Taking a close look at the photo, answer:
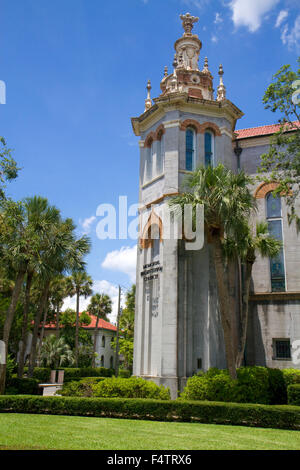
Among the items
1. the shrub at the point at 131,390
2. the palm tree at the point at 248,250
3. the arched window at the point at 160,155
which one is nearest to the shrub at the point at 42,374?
the shrub at the point at 131,390

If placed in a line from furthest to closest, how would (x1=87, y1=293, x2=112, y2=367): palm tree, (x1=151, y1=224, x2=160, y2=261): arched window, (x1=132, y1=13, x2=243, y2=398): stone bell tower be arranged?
1. (x1=87, y1=293, x2=112, y2=367): palm tree
2. (x1=151, y1=224, x2=160, y2=261): arched window
3. (x1=132, y1=13, x2=243, y2=398): stone bell tower

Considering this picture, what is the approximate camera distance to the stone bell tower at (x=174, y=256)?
18859mm

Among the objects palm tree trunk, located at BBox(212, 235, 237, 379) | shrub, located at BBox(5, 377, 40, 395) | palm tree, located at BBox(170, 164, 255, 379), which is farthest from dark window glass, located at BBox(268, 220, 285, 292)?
shrub, located at BBox(5, 377, 40, 395)

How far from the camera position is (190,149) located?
22.2m

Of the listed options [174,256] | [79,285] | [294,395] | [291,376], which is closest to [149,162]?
[174,256]

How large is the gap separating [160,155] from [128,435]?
15.4m

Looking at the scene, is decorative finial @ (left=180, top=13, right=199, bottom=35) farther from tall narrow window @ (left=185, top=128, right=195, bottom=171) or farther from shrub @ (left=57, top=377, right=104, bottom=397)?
shrub @ (left=57, top=377, right=104, bottom=397)

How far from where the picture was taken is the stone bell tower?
18.9m

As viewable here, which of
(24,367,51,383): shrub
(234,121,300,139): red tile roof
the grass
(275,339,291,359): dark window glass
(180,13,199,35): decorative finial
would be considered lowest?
(24,367,51,383): shrub

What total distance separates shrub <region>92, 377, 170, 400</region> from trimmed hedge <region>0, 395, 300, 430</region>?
203 centimetres

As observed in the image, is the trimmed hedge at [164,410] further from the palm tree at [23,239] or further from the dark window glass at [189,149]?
the dark window glass at [189,149]

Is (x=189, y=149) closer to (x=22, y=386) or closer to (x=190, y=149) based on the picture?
(x=190, y=149)

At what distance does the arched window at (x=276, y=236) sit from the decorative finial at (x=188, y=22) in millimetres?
12833
